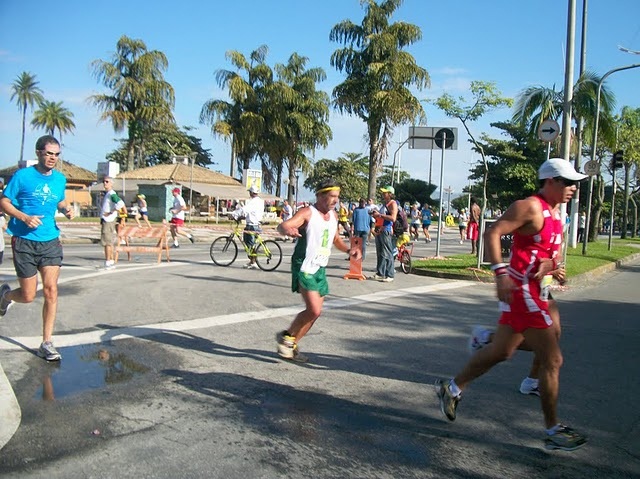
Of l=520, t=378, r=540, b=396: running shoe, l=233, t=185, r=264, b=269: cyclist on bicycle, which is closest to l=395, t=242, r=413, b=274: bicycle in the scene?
l=233, t=185, r=264, b=269: cyclist on bicycle

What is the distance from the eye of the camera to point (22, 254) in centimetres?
512

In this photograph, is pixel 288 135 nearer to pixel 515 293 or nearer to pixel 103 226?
pixel 103 226

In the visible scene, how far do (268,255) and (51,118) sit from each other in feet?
237

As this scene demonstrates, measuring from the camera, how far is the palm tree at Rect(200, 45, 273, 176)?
4088cm

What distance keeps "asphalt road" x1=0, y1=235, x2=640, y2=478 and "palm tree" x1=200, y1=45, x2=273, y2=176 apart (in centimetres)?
3336

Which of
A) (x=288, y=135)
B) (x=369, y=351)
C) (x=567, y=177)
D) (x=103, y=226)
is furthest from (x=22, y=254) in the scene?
(x=288, y=135)

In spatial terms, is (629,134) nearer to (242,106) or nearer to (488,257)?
(242,106)

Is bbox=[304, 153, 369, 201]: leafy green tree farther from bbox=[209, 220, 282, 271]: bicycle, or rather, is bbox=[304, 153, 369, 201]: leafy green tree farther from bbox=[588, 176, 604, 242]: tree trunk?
bbox=[209, 220, 282, 271]: bicycle

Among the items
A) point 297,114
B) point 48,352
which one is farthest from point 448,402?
point 297,114

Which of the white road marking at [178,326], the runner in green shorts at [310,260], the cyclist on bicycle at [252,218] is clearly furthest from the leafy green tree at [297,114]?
the runner in green shorts at [310,260]

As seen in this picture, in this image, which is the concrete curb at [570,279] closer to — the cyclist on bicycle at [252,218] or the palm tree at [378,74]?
the cyclist on bicycle at [252,218]

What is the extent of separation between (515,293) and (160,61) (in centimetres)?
4328

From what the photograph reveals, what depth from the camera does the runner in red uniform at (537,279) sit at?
3682 millimetres

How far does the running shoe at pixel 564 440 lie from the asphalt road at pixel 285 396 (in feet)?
0.23
